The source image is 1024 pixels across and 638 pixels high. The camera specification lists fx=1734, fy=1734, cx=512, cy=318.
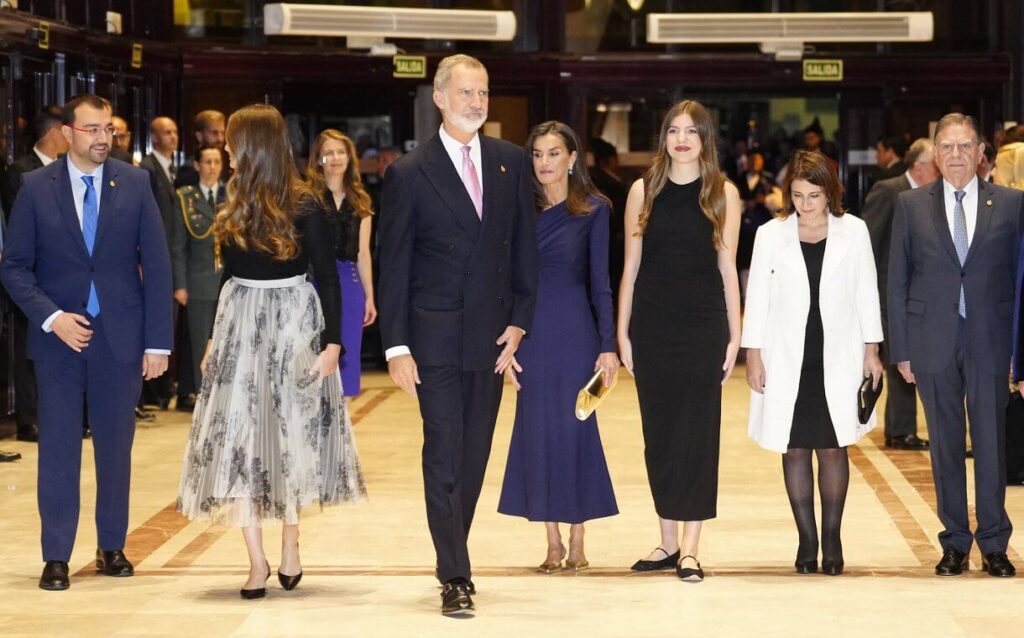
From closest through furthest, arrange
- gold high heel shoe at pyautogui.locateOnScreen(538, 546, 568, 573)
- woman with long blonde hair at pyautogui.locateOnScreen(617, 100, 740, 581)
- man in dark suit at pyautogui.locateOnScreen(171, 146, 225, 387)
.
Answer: woman with long blonde hair at pyautogui.locateOnScreen(617, 100, 740, 581)
gold high heel shoe at pyautogui.locateOnScreen(538, 546, 568, 573)
man in dark suit at pyautogui.locateOnScreen(171, 146, 225, 387)

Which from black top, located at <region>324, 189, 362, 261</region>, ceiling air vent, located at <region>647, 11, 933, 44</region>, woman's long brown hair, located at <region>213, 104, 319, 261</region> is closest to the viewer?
woman's long brown hair, located at <region>213, 104, 319, 261</region>

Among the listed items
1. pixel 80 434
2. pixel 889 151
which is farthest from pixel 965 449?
pixel 889 151

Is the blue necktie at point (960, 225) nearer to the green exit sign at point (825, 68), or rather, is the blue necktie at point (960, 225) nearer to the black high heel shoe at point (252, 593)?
the black high heel shoe at point (252, 593)

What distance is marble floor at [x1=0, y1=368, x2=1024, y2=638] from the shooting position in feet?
17.5

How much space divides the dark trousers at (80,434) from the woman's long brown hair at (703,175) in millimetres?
1900

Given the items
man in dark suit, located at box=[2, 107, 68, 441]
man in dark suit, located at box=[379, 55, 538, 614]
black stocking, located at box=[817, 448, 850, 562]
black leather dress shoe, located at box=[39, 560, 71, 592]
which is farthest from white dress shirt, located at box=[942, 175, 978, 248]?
man in dark suit, located at box=[2, 107, 68, 441]

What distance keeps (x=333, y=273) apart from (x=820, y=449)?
1799 millimetres

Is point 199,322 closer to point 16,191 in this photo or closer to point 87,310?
point 16,191

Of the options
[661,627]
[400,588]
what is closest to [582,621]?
[661,627]

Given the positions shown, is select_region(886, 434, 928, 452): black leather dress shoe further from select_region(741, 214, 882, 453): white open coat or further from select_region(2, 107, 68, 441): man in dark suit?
select_region(2, 107, 68, 441): man in dark suit

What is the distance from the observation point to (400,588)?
5.88 metres

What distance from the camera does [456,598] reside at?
5.44m

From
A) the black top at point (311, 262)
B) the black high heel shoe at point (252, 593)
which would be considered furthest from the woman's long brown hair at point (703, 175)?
the black high heel shoe at point (252, 593)

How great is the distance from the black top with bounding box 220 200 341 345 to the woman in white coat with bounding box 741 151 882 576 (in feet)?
4.73
